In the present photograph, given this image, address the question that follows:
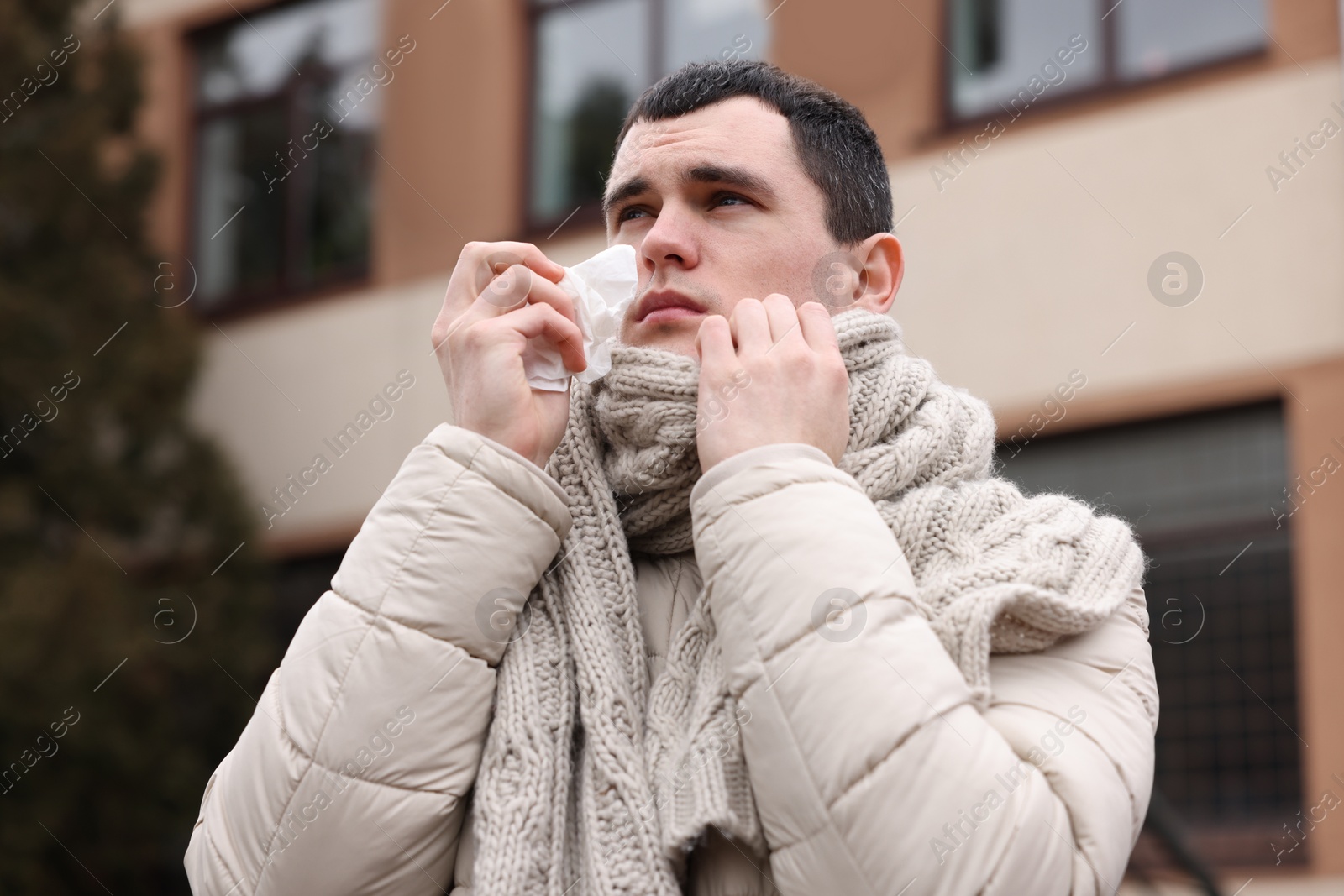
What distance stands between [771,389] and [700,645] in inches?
13.9

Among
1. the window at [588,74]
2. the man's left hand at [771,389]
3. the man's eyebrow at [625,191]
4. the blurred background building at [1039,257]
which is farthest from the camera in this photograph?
the window at [588,74]

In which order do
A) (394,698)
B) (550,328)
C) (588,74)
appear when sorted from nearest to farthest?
(394,698), (550,328), (588,74)

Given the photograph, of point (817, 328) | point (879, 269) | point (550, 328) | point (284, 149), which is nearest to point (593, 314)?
point (550, 328)

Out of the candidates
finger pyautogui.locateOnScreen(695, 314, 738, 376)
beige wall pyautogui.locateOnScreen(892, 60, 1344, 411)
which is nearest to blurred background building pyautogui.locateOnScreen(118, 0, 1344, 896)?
beige wall pyautogui.locateOnScreen(892, 60, 1344, 411)

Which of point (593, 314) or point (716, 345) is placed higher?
point (593, 314)

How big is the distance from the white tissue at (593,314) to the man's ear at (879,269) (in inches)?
17.9

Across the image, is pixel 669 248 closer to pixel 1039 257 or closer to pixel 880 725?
pixel 880 725

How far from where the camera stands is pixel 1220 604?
707cm

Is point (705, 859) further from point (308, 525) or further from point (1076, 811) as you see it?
point (308, 525)

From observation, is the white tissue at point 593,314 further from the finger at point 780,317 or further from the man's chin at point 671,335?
the finger at point 780,317

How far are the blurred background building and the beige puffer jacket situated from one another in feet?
16.6

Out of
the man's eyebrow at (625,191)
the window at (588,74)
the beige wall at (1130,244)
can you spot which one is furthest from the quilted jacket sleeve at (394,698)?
the window at (588,74)

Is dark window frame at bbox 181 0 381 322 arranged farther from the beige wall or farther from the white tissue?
the white tissue

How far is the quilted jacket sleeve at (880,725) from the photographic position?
1.79 meters
